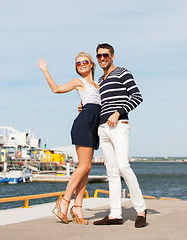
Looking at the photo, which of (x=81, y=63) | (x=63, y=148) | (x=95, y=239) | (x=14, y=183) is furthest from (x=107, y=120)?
(x=63, y=148)

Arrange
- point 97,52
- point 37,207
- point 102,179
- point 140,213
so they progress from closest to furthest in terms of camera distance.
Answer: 1. point 140,213
2. point 97,52
3. point 37,207
4. point 102,179

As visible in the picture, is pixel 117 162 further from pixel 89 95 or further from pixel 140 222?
pixel 89 95

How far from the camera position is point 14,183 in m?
44.2

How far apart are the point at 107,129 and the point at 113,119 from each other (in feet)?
0.54

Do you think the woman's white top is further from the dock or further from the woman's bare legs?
Result: the dock

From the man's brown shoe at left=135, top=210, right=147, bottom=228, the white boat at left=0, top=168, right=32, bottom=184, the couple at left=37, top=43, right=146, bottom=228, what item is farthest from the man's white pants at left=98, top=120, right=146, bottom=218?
the white boat at left=0, top=168, right=32, bottom=184

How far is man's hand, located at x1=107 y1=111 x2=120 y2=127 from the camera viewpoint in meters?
4.16

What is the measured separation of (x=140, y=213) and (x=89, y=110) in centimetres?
124

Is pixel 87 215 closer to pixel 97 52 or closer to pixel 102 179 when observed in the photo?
pixel 97 52

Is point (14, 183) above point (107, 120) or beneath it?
beneath

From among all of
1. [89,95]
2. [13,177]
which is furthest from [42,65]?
[13,177]

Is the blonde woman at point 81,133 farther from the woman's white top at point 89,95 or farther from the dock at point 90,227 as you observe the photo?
the dock at point 90,227

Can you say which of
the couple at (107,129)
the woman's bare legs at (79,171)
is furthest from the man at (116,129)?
the woman's bare legs at (79,171)

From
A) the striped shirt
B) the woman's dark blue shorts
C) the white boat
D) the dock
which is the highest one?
the striped shirt
